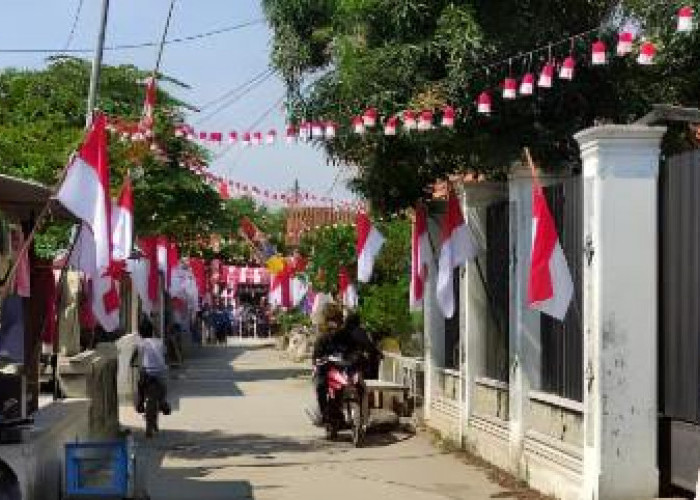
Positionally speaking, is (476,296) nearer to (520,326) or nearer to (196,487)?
(520,326)

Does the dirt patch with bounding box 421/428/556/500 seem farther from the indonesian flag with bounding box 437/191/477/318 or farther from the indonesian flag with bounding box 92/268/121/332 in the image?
the indonesian flag with bounding box 92/268/121/332

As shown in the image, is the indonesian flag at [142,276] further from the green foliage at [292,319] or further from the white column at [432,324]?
the green foliage at [292,319]

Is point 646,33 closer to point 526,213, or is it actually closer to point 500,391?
point 526,213

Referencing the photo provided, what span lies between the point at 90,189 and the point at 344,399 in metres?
7.56

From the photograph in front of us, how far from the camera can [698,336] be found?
9312 mm

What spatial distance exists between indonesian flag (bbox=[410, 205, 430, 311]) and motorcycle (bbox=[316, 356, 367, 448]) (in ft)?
4.35

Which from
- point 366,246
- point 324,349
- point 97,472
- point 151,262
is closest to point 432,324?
point 324,349

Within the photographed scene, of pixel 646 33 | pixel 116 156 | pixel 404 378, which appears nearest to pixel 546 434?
pixel 646 33

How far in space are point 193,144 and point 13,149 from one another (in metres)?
6.32

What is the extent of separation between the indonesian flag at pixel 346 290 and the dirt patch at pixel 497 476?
429 inches

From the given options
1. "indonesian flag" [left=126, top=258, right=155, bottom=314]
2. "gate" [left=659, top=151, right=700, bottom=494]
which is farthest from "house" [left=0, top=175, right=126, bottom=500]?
"indonesian flag" [left=126, top=258, right=155, bottom=314]

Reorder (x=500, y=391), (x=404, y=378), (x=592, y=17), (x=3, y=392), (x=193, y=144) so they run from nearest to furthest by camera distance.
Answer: (x=3, y=392) → (x=500, y=391) → (x=592, y=17) → (x=404, y=378) → (x=193, y=144)

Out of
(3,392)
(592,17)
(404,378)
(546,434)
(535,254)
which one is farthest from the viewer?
(404,378)

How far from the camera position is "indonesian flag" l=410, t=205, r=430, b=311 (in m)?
17.4
